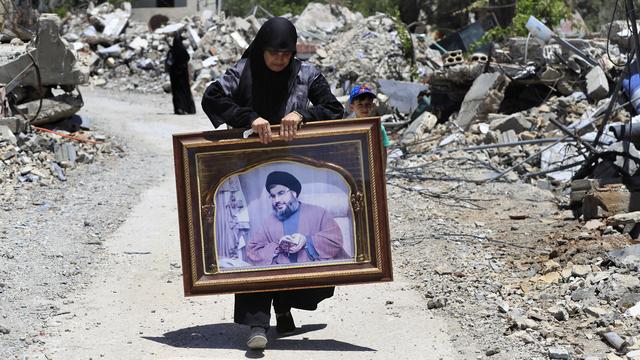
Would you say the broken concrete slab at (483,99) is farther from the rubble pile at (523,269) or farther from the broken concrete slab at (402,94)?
the rubble pile at (523,269)

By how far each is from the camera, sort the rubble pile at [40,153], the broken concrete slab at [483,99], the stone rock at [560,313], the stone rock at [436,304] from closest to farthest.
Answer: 1. the stone rock at [560,313]
2. the stone rock at [436,304]
3. the rubble pile at [40,153]
4. the broken concrete slab at [483,99]

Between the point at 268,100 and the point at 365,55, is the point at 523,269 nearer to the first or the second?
the point at 268,100

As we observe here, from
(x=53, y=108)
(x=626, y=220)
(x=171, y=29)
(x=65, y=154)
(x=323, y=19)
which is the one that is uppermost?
(x=323, y=19)

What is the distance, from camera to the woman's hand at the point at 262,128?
17.2 ft

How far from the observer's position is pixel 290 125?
526 cm

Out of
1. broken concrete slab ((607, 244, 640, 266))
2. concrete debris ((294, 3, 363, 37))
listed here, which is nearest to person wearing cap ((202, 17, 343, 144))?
broken concrete slab ((607, 244, 640, 266))

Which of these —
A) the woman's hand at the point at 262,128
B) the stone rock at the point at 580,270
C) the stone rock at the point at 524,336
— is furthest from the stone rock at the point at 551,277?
the woman's hand at the point at 262,128

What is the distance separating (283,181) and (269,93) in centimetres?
49

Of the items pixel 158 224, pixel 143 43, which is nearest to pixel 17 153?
pixel 158 224

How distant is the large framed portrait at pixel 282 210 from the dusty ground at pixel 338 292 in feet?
1.44

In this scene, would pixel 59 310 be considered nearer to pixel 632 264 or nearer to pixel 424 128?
pixel 632 264

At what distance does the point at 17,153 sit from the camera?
12.6 meters

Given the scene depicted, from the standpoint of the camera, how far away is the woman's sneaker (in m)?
5.28

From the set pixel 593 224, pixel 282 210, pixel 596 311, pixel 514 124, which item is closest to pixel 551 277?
pixel 596 311
